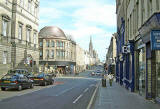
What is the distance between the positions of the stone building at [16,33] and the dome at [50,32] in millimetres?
34150

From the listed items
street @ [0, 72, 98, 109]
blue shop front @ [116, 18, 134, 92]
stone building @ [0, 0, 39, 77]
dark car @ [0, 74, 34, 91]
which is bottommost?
street @ [0, 72, 98, 109]

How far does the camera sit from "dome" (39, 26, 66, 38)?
260 feet

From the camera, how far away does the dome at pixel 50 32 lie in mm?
79375

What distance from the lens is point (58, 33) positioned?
81.0 meters

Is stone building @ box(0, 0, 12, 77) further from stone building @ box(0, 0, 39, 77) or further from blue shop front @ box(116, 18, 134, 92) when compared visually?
blue shop front @ box(116, 18, 134, 92)

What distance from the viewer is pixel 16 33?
3688cm

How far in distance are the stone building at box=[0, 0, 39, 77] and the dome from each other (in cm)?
3415

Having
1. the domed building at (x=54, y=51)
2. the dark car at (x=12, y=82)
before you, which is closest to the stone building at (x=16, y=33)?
the dark car at (x=12, y=82)

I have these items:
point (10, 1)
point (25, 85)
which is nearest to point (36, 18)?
point (10, 1)

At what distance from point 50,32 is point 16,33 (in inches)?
1719

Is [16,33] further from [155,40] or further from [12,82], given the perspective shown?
[155,40]

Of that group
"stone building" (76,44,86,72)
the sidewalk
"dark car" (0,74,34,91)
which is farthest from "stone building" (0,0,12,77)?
"stone building" (76,44,86,72)

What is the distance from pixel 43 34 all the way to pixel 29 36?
37.5m

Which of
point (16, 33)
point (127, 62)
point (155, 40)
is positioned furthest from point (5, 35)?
point (155, 40)
